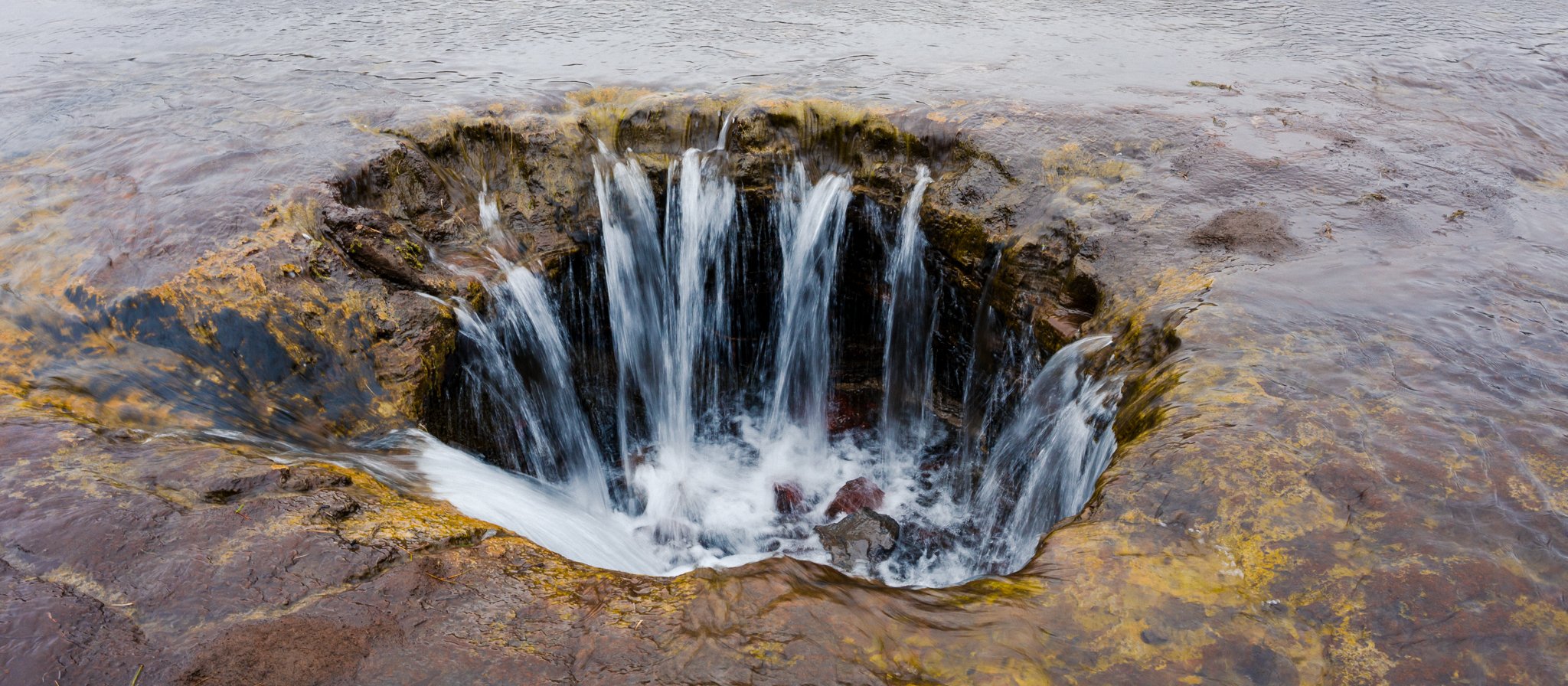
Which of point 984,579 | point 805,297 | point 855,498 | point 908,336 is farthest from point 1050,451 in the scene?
point 805,297

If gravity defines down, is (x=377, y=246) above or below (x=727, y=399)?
above

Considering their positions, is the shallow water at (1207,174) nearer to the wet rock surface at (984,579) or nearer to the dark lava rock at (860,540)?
the wet rock surface at (984,579)

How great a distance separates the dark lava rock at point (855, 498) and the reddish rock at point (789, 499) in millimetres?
279

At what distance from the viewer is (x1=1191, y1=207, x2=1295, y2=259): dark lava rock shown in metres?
5.49

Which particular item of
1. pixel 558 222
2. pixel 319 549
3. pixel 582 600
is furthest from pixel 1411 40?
pixel 319 549

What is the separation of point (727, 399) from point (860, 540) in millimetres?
2498

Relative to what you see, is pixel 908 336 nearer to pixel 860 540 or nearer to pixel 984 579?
pixel 860 540

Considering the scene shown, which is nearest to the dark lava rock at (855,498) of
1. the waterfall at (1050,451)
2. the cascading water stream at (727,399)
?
the cascading water stream at (727,399)

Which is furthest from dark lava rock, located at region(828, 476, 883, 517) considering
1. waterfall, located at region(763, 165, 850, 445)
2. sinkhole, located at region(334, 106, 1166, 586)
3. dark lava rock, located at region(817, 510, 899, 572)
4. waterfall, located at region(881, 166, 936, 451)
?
waterfall, located at region(763, 165, 850, 445)

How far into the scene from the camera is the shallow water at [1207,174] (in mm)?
3312

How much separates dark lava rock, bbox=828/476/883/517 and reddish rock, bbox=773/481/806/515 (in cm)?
28

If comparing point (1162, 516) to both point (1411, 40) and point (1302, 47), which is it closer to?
point (1302, 47)

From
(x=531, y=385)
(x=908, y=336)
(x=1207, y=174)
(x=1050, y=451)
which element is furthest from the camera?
(x=908, y=336)

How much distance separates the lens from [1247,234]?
5.64 meters
